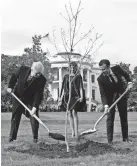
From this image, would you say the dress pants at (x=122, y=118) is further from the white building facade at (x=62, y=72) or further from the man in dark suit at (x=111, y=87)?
the white building facade at (x=62, y=72)

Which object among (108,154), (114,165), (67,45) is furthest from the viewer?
(67,45)

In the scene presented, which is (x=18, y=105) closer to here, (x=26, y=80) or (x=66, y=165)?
(x=26, y=80)

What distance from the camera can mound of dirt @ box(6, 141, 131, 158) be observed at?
5981 millimetres

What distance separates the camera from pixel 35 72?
23.5 ft

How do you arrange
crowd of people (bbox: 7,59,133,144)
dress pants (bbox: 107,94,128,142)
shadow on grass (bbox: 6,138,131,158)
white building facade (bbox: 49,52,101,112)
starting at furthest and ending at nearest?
1. white building facade (bbox: 49,52,101,112)
2. dress pants (bbox: 107,94,128,142)
3. crowd of people (bbox: 7,59,133,144)
4. shadow on grass (bbox: 6,138,131,158)

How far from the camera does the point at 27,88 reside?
7.38 meters

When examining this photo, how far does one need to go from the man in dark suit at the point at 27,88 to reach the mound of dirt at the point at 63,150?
76 cm

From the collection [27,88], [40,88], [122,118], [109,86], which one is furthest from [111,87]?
[27,88]

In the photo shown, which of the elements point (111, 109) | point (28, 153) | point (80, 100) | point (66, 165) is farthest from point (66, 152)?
point (80, 100)

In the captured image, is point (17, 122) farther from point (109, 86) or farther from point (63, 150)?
point (109, 86)

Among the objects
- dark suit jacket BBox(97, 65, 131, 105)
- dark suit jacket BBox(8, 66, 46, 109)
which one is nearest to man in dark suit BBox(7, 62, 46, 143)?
dark suit jacket BBox(8, 66, 46, 109)

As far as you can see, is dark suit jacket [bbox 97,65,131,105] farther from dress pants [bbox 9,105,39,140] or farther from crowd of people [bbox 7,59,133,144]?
dress pants [bbox 9,105,39,140]

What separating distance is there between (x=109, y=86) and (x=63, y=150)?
1677 millimetres

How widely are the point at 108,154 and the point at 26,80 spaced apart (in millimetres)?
2338
